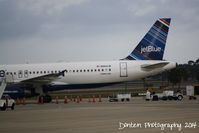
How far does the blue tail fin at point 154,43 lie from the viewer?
134 ft

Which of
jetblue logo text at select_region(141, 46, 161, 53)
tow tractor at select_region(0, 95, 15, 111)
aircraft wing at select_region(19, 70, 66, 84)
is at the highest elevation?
jetblue logo text at select_region(141, 46, 161, 53)

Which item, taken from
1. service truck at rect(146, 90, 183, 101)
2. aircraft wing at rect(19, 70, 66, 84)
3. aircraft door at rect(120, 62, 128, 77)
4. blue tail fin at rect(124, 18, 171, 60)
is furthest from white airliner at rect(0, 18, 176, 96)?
service truck at rect(146, 90, 183, 101)

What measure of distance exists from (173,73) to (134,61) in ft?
159

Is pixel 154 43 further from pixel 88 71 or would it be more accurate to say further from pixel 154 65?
pixel 88 71

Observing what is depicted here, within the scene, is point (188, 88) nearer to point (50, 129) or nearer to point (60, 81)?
point (60, 81)

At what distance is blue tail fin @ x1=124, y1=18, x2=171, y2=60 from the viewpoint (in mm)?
40812

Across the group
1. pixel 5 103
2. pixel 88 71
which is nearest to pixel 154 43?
pixel 88 71

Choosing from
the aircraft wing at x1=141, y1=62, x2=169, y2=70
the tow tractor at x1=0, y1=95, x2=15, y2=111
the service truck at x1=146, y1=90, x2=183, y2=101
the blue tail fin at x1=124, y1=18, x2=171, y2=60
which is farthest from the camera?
the blue tail fin at x1=124, y1=18, x2=171, y2=60

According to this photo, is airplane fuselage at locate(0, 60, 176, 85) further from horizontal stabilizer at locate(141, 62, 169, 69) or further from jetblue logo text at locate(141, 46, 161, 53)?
jetblue logo text at locate(141, 46, 161, 53)

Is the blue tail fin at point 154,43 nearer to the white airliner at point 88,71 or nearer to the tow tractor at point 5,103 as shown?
the white airliner at point 88,71

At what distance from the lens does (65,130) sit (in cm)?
1410

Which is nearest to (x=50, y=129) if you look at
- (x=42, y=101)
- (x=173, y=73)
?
(x=42, y=101)

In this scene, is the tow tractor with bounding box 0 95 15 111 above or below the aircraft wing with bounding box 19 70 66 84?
below

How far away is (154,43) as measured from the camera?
41344 millimetres
